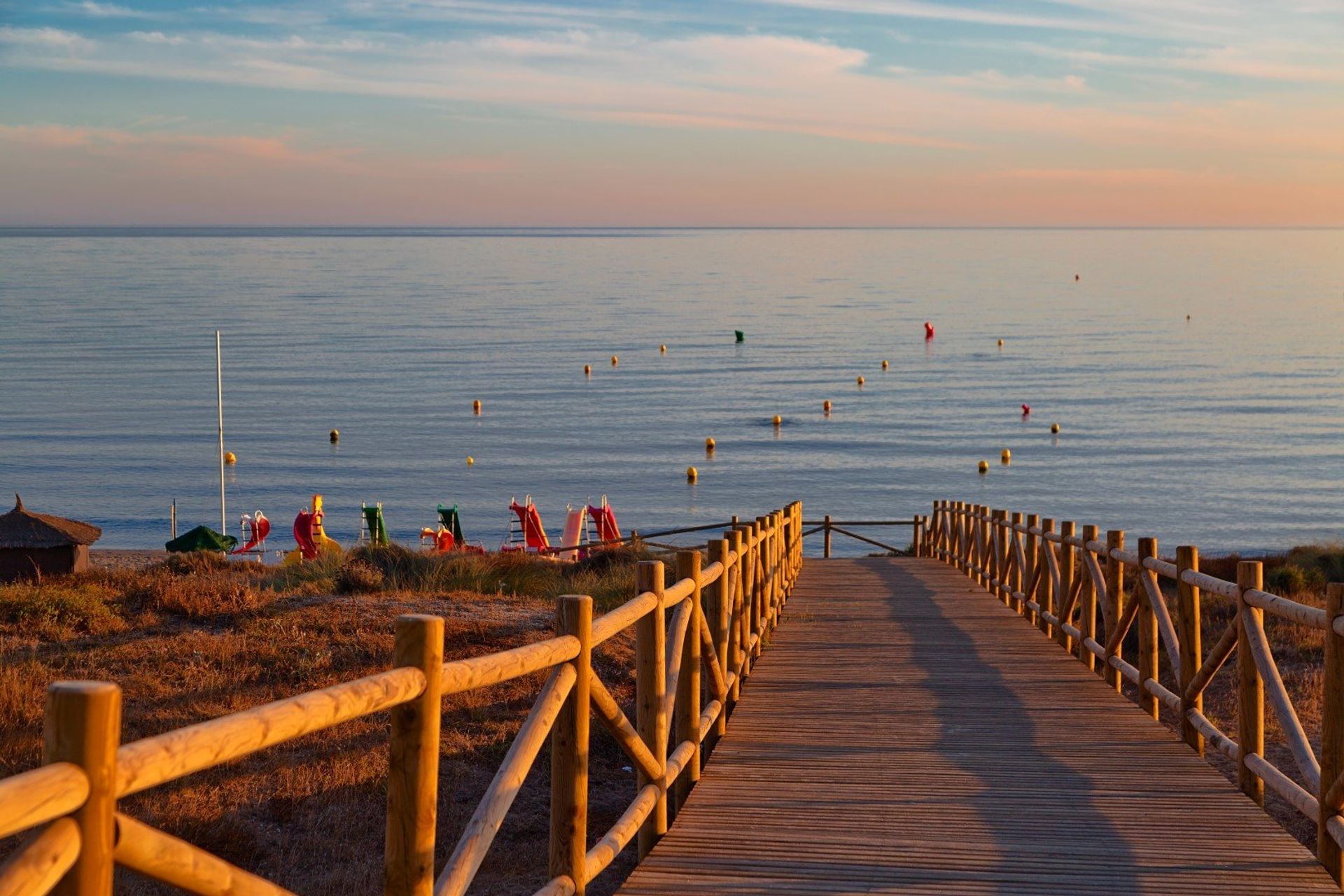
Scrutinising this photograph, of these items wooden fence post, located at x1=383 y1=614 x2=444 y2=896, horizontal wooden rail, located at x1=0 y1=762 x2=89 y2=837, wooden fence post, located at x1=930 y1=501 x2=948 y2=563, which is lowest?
wooden fence post, located at x1=930 y1=501 x2=948 y2=563

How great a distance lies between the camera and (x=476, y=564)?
1709cm

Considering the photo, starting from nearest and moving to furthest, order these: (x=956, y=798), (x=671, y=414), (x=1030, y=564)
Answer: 1. (x=956, y=798)
2. (x=1030, y=564)
3. (x=671, y=414)

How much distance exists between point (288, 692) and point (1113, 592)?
604 cm

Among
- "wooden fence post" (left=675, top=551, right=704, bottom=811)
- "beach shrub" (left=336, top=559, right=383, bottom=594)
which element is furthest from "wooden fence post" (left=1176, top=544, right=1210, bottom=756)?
"beach shrub" (left=336, top=559, right=383, bottom=594)

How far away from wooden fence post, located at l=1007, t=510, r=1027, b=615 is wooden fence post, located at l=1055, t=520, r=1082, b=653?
2.00m

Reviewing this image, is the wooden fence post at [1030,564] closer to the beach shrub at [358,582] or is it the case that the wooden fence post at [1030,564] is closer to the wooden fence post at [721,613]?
the wooden fence post at [721,613]

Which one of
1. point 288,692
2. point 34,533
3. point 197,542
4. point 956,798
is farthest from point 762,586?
point 197,542

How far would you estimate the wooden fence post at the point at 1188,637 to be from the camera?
7.48 metres

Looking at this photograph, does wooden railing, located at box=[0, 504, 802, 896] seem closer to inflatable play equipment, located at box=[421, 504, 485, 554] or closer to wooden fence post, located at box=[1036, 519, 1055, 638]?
wooden fence post, located at box=[1036, 519, 1055, 638]

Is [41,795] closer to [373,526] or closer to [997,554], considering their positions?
[997,554]

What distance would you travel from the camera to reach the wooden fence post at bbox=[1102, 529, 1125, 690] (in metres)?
9.34

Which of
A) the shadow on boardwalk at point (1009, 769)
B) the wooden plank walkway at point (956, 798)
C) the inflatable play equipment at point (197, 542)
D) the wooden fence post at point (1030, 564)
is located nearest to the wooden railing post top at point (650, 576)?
the wooden plank walkway at point (956, 798)

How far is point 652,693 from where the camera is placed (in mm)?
5824

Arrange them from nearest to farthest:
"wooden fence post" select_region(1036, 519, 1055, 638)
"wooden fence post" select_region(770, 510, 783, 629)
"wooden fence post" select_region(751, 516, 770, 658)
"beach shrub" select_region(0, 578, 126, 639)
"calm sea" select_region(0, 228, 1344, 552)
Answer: "wooden fence post" select_region(751, 516, 770, 658) < "beach shrub" select_region(0, 578, 126, 639) < "wooden fence post" select_region(1036, 519, 1055, 638) < "wooden fence post" select_region(770, 510, 783, 629) < "calm sea" select_region(0, 228, 1344, 552)
